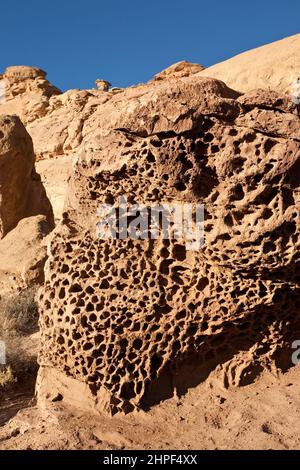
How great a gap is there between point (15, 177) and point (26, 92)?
16941mm

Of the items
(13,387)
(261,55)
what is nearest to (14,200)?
(13,387)

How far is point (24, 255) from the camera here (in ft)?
25.8

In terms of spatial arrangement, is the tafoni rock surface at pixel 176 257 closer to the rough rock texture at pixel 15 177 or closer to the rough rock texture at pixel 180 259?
the rough rock texture at pixel 180 259

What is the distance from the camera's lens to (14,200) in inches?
350

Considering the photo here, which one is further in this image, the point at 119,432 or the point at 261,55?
the point at 261,55

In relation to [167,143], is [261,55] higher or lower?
higher

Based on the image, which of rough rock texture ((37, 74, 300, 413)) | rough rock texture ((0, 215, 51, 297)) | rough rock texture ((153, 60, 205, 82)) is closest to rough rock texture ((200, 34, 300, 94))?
rough rock texture ((153, 60, 205, 82))

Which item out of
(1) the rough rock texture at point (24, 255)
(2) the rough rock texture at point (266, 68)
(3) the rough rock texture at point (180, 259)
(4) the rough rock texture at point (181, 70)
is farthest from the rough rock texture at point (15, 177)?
(4) the rough rock texture at point (181, 70)

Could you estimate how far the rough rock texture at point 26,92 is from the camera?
20725 mm

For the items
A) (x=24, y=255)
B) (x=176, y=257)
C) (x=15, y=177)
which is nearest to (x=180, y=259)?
(x=176, y=257)

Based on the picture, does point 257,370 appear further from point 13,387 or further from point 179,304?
point 13,387

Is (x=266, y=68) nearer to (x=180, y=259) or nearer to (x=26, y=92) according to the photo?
(x=26, y=92)

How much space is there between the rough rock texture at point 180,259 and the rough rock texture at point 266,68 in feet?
33.3

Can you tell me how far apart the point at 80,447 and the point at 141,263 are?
1191 millimetres
